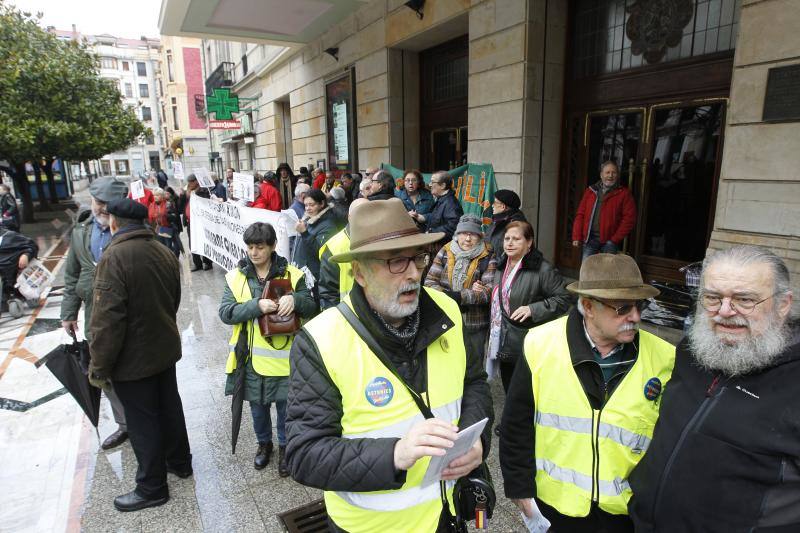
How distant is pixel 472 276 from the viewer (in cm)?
Result: 400

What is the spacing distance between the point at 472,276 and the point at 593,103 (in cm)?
464

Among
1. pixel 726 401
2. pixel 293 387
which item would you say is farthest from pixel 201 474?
pixel 726 401

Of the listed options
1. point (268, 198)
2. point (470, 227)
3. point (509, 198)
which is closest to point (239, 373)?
point (470, 227)

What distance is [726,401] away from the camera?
1.57m

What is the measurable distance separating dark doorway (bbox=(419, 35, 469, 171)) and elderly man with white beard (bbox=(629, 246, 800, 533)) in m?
8.71

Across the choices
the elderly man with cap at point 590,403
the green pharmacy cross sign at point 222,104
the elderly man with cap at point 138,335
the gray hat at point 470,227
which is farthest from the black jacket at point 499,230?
the green pharmacy cross sign at point 222,104

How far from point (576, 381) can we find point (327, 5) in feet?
38.3

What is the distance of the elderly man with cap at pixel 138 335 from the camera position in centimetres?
299

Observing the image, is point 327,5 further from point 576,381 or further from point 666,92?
point 576,381

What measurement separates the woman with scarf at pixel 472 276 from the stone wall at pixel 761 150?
2.74 metres

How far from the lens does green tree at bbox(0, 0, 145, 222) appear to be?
16.7 meters

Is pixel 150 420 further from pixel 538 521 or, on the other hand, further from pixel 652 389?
pixel 652 389

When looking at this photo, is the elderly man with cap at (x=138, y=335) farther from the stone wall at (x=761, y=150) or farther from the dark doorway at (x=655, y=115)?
the dark doorway at (x=655, y=115)

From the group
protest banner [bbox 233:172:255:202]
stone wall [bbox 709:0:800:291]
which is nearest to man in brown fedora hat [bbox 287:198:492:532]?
stone wall [bbox 709:0:800:291]
